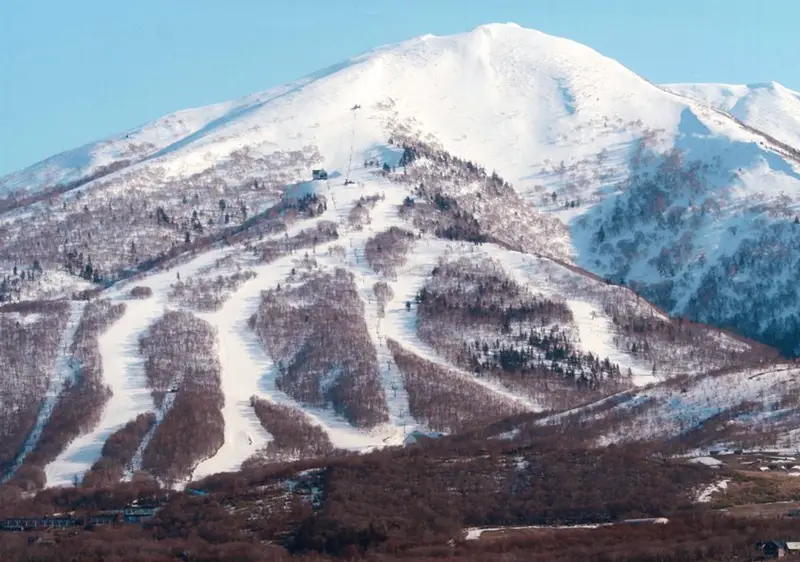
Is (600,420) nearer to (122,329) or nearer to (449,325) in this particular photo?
(449,325)

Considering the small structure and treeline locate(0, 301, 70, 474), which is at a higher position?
treeline locate(0, 301, 70, 474)

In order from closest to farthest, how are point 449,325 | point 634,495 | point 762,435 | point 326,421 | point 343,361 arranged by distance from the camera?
point 634,495 → point 762,435 → point 326,421 → point 343,361 → point 449,325

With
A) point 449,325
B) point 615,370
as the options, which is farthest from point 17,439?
point 615,370

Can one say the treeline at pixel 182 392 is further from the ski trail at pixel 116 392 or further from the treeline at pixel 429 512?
the treeline at pixel 429 512

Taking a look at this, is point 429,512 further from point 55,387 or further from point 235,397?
point 55,387

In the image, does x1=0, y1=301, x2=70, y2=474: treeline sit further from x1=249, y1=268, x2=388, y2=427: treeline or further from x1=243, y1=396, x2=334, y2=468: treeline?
x1=249, y1=268, x2=388, y2=427: treeline

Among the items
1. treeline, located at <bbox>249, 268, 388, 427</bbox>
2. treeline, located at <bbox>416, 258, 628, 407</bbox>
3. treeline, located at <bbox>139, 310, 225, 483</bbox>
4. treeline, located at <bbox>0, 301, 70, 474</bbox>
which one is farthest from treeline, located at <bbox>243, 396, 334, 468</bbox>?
treeline, located at <bbox>416, 258, 628, 407</bbox>
